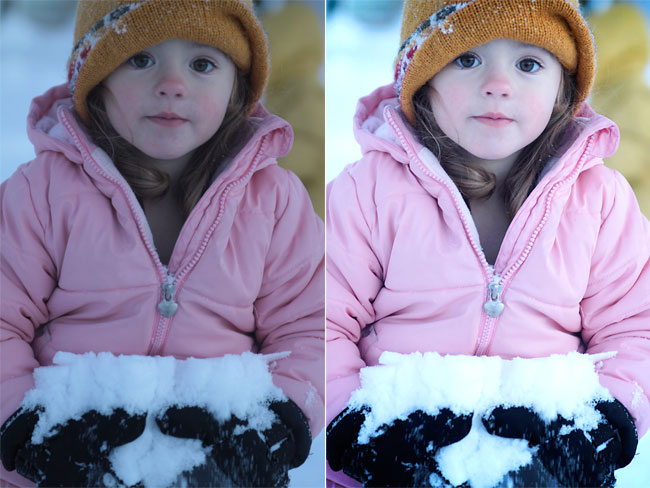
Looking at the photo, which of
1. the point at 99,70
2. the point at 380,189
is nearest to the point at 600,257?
the point at 380,189

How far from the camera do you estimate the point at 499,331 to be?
158 cm

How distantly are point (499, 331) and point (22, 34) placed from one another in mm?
1132

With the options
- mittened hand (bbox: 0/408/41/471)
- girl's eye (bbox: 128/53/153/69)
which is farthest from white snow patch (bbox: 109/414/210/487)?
girl's eye (bbox: 128/53/153/69)

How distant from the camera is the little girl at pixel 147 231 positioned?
5.04ft

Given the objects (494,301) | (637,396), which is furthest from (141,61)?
(637,396)

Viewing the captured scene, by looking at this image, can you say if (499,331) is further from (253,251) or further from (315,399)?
(253,251)

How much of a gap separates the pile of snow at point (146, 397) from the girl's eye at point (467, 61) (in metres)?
0.76

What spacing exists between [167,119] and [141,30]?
176mm

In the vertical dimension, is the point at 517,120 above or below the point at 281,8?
below

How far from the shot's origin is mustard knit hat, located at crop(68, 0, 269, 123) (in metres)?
1.52

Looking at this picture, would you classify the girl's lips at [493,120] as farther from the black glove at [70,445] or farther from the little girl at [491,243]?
the black glove at [70,445]

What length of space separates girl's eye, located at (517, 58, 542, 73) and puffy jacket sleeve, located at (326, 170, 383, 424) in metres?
0.40

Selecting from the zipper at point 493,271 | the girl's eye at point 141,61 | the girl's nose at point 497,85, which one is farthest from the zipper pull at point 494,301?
the girl's eye at point 141,61

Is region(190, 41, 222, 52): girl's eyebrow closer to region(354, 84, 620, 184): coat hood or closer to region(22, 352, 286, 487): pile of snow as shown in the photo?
region(354, 84, 620, 184): coat hood
